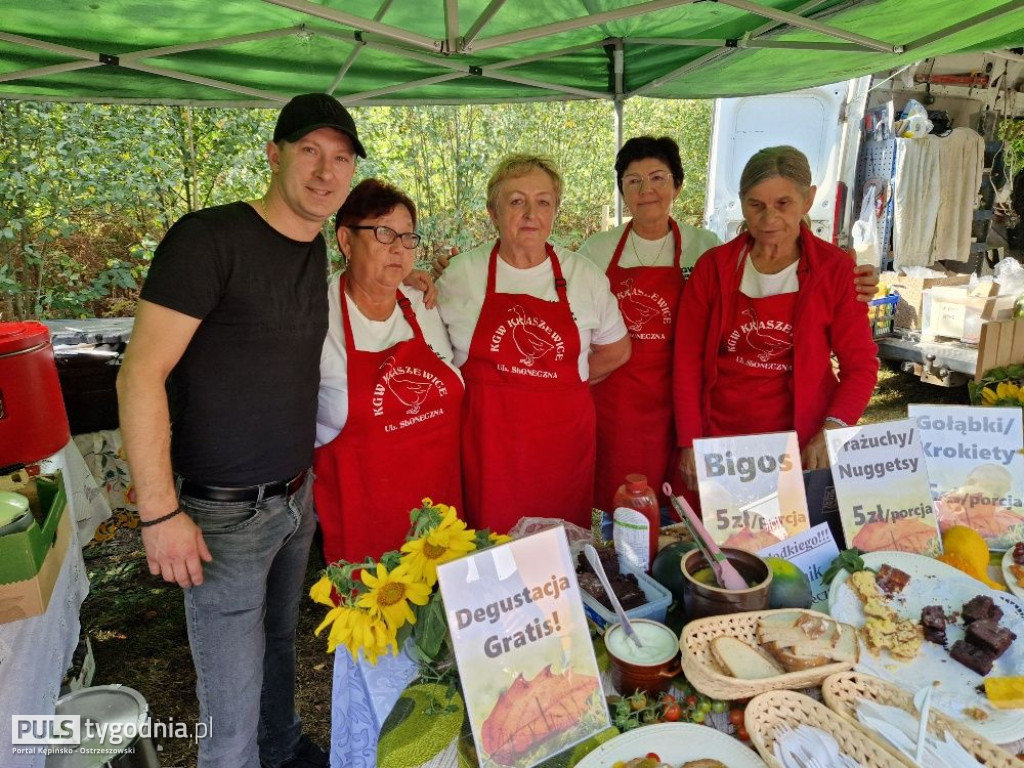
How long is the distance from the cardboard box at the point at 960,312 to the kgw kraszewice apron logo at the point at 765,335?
391 centimetres

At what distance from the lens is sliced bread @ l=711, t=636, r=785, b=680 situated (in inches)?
44.1

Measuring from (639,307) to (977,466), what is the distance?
4.37 ft

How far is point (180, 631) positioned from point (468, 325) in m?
2.31

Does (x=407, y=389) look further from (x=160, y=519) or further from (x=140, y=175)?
(x=140, y=175)

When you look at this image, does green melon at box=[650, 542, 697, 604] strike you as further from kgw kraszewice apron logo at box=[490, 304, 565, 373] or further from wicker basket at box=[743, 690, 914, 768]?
kgw kraszewice apron logo at box=[490, 304, 565, 373]

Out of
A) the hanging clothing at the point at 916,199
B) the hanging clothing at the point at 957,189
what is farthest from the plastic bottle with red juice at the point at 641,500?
the hanging clothing at the point at 957,189

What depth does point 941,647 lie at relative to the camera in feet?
4.12

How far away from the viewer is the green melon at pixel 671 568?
1.40 meters

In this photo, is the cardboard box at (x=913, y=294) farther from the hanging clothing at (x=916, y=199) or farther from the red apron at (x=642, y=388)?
the red apron at (x=642, y=388)

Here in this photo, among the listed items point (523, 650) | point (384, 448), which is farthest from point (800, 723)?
point (384, 448)

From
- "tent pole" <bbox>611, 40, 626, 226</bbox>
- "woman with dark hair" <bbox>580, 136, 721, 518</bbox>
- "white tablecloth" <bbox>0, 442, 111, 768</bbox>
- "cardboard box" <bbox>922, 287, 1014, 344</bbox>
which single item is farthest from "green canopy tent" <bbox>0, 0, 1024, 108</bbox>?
"cardboard box" <bbox>922, 287, 1014, 344</bbox>

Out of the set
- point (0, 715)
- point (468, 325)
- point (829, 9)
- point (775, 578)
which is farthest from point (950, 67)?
point (0, 715)

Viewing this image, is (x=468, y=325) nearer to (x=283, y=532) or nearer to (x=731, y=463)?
(x=283, y=532)

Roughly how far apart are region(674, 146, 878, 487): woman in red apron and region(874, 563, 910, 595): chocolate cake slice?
0.70m
